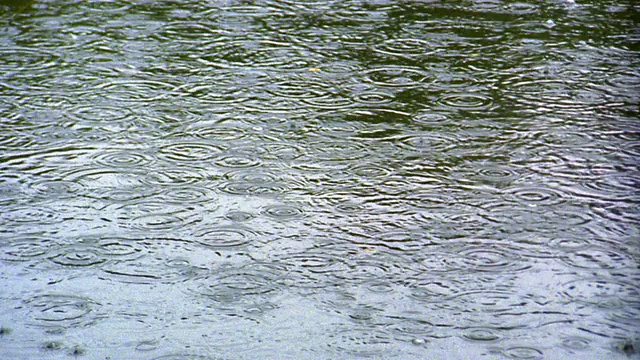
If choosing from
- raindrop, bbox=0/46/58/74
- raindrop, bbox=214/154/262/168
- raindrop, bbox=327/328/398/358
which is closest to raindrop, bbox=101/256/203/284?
raindrop, bbox=327/328/398/358

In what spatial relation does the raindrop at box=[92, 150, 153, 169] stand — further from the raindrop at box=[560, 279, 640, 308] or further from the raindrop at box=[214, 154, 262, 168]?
the raindrop at box=[560, 279, 640, 308]

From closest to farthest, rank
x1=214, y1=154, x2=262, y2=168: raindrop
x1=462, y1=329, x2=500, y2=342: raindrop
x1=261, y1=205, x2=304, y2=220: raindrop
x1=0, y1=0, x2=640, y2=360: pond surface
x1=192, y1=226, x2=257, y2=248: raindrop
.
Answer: x1=462, y1=329, x2=500, y2=342: raindrop < x1=0, y1=0, x2=640, y2=360: pond surface < x1=192, y1=226, x2=257, y2=248: raindrop < x1=261, y1=205, x2=304, y2=220: raindrop < x1=214, y1=154, x2=262, y2=168: raindrop

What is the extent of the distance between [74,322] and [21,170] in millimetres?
1585

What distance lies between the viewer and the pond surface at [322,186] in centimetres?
347

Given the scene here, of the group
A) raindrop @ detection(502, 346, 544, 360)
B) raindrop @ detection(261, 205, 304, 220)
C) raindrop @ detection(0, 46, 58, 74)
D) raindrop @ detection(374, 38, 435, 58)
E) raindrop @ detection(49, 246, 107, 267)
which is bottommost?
raindrop @ detection(502, 346, 544, 360)

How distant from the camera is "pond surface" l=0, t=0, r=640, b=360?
347cm

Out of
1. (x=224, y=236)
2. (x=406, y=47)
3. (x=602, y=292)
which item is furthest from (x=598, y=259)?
(x=406, y=47)

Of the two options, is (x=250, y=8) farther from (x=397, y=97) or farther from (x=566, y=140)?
(x=566, y=140)

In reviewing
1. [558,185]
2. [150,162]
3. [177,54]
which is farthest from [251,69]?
[558,185]

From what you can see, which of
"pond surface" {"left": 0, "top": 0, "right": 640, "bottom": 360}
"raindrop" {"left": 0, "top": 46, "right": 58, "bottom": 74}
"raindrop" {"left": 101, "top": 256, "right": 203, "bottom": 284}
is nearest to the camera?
"pond surface" {"left": 0, "top": 0, "right": 640, "bottom": 360}

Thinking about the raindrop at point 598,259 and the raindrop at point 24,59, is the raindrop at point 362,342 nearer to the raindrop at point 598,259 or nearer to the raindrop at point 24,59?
the raindrop at point 598,259

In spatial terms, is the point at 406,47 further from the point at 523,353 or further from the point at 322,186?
the point at 523,353

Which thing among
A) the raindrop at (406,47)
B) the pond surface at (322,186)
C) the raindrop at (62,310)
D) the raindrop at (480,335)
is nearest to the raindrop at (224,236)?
the pond surface at (322,186)

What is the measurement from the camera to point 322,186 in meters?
4.62
